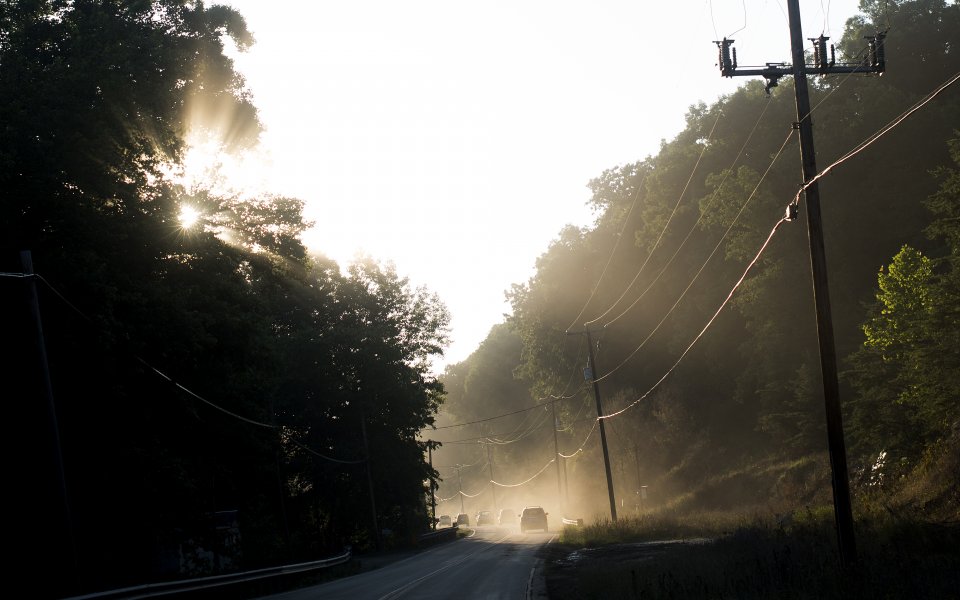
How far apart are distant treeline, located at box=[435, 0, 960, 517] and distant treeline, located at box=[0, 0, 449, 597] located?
23.1m

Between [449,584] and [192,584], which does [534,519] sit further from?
[192,584]

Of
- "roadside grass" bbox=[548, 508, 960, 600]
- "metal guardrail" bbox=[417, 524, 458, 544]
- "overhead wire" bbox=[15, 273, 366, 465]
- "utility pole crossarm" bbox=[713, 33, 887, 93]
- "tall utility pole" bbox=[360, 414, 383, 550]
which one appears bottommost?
"metal guardrail" bbox=[417, 524, 458, 544]

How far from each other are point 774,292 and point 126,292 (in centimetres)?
3701

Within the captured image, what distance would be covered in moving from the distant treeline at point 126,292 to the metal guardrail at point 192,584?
143cm

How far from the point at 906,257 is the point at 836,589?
22.6 metres

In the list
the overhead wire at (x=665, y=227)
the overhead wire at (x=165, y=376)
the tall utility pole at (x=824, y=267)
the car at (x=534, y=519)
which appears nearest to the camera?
the tall utility pole at (x=824, y=267)

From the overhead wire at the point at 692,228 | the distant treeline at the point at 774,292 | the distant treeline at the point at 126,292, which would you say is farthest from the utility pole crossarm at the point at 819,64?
the overhead wire at the point at 692,228

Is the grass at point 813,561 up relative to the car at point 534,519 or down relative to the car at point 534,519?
up

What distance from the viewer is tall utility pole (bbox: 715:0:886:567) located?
648 inches

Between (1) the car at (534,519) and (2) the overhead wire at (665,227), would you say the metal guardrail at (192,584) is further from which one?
(1) the car at (534,519)

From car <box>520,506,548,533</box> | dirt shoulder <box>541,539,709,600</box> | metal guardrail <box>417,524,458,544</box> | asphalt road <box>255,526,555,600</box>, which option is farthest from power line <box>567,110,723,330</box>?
asphalt road <box>255,526,555,600</box>

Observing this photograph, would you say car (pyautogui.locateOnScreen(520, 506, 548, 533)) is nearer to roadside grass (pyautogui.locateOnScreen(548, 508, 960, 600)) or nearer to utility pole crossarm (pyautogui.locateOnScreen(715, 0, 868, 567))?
roadside grass (pyautogui.locateOnScreen(548, 508, 960, 600))

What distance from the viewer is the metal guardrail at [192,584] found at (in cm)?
1744

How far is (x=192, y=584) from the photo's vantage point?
21.3m
